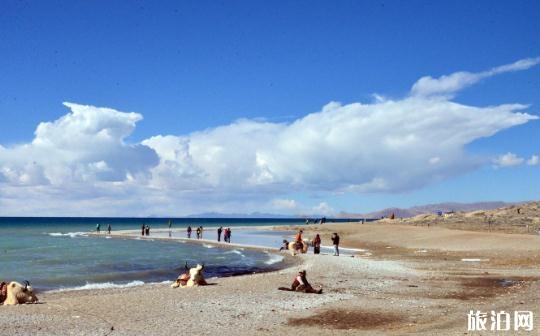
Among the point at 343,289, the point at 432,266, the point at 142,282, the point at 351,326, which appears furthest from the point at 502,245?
the point at 351,326

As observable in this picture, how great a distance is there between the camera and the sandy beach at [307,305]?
1491 cm

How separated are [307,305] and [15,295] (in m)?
10.8

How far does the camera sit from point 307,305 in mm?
19078

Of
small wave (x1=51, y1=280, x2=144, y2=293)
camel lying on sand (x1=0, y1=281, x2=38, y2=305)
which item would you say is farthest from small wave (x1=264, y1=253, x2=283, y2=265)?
camel lying on sand (x1=0, y1=281, x2=38, y2=305)

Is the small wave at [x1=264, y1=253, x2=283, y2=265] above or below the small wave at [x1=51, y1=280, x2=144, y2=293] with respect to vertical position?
above

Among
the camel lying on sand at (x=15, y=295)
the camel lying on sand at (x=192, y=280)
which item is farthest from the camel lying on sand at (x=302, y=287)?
the camel lying on sand at (x=15, y=295)

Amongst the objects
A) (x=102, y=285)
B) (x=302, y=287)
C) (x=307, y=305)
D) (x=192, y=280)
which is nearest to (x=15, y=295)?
(x=192, y=280)

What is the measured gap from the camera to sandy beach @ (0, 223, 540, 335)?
14.9 m

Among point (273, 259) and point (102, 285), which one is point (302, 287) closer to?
point (102, 285)

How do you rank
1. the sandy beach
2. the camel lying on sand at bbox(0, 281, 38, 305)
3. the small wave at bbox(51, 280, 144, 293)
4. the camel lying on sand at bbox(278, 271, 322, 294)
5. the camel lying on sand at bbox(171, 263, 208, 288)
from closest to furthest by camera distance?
the sandy beach
the camel lying on sand at bbox(0, 281, 38, 305)
the camel lying on sand at bbox(278, 271, 322, 294)
the camel lying on sand at bbox(171, 263, 208, 288)
the small wave at bbox(51, 280, 144, 293)

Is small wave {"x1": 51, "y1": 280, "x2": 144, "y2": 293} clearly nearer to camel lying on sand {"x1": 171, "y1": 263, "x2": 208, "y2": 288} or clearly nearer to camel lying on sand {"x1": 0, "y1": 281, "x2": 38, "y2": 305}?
camel lying on sand {"x1": 171, "y1": 263, "x2": 208, "y2": 288}

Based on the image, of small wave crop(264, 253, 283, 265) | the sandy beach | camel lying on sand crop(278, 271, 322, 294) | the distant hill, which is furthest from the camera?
the distant hill

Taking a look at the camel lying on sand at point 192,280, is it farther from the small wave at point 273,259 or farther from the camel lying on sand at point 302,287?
the small wave at point 273,259

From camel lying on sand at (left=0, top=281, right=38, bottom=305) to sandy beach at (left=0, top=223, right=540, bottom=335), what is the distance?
66 cm
